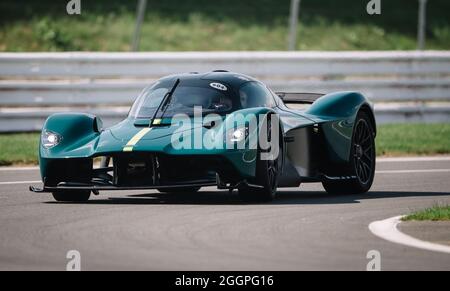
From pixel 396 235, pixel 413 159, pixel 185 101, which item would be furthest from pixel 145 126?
pixel 413 159

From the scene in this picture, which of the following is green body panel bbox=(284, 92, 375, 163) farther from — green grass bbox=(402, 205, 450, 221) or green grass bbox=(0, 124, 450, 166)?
green grass bbox=(0, 124, 450, 166)

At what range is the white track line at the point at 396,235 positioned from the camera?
27.0 ft

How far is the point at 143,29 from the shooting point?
2828cm

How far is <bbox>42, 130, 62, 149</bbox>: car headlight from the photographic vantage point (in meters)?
11.5

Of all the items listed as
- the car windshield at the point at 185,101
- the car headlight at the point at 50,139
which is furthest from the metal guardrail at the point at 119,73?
the car headlight at the point at 50,139

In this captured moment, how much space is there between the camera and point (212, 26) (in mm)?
29031

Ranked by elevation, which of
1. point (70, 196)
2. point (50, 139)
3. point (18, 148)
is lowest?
point (18, 148)

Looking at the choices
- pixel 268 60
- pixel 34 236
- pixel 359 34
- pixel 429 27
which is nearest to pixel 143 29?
pixel 359 34

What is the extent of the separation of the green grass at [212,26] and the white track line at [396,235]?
17661 millimetres

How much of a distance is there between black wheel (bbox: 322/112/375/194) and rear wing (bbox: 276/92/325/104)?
70 cm

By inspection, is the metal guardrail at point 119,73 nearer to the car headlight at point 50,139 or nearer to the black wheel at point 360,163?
the black wheel at point 360,163

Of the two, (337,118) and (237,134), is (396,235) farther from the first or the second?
(337,118)

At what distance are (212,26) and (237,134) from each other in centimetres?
1824

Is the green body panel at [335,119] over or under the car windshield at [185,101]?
under
